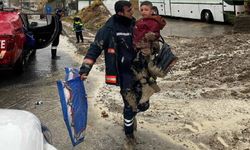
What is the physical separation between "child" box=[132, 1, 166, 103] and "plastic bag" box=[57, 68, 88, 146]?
74 cm

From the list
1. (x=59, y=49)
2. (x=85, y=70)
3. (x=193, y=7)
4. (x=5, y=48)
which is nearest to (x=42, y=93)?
(x=5, y=48)

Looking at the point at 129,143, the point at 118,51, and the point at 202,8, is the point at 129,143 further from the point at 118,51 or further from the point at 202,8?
the point at 202,8

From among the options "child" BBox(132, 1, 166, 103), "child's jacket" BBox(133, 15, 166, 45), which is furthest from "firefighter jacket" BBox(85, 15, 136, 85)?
"child's jacket" BBox(133, 15, 166, 45)

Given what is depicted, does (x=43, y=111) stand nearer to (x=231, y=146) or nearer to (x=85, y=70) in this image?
(x=85, y=70)

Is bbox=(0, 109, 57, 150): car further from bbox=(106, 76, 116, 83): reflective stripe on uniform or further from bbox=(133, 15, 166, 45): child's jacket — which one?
bbox=(133, 15, 166, 45): child's jacket

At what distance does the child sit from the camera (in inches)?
217

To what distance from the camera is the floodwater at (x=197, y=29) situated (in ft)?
66.6

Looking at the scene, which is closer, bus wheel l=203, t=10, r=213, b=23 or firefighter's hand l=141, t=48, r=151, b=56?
firefighter's hand l=141, t=48, r=151, b=56

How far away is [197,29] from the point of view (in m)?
22.5

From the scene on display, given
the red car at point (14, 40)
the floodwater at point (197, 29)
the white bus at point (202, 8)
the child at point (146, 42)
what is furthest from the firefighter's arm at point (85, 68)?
the white bus at point (202, 8)

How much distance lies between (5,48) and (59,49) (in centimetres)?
785

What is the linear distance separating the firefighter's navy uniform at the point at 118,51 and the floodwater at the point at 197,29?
14.1 m

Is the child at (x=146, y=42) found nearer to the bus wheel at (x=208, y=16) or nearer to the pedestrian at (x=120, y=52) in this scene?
the pedestrian at (x=120, y=52)

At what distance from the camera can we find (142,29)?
5.54m
